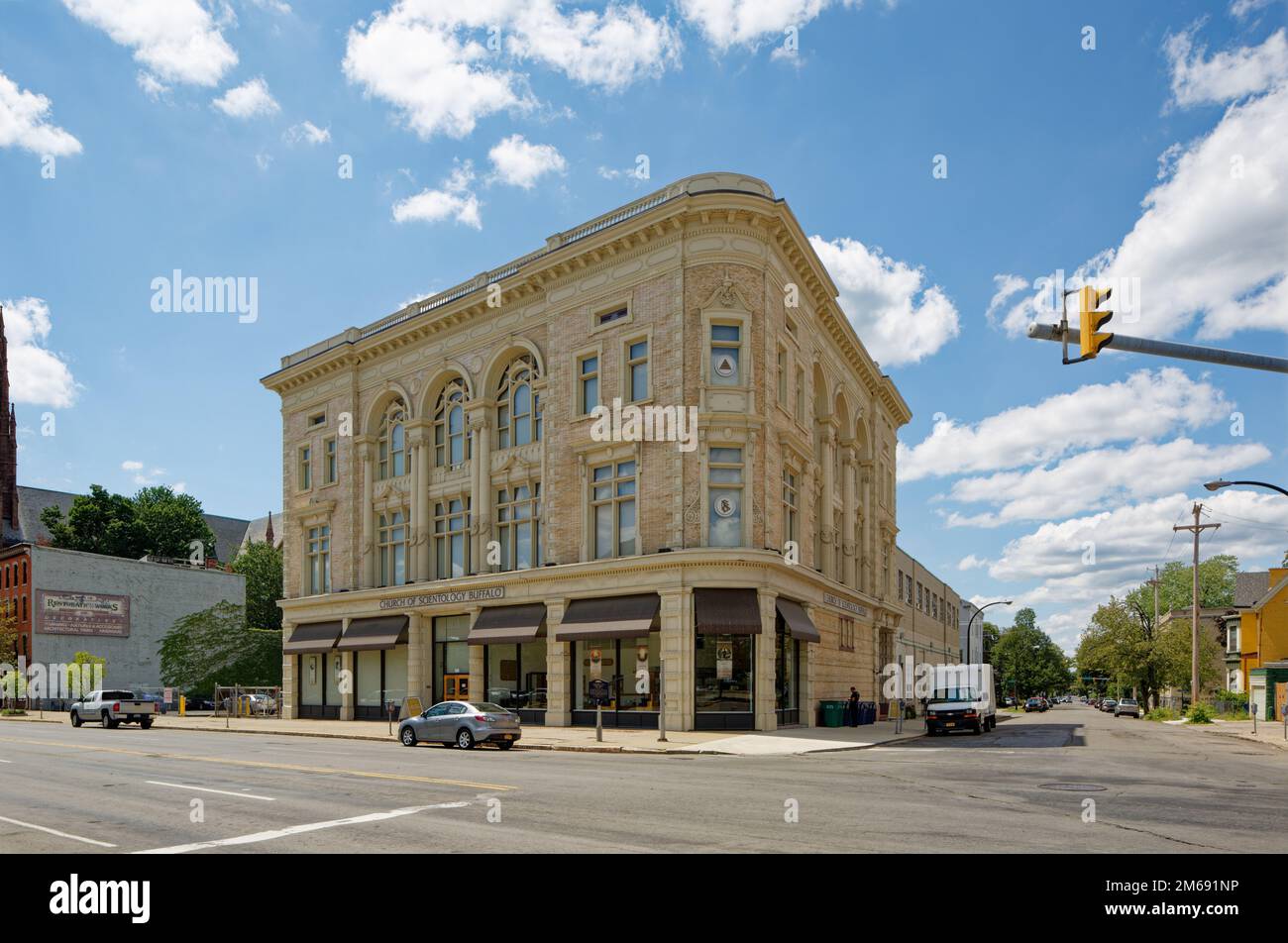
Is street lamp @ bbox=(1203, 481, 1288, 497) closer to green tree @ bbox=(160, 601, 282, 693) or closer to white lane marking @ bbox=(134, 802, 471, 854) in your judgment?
white lane marking @ bbox=(134, 802, 471, 854)

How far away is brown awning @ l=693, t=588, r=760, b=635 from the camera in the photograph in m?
31.3

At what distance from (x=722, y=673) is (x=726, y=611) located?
2.25m

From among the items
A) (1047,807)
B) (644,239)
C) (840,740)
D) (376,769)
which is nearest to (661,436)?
(644,239)

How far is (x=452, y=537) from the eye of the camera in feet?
139

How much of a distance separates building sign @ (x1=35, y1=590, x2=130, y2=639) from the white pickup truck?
101 feet

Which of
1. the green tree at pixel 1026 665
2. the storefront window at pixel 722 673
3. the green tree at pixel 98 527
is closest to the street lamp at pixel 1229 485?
the storefront window at pixel 722 673

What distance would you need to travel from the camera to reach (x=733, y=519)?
32.8 meters

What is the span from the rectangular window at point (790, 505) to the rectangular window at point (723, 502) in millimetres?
3295

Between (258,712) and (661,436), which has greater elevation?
(661,436)

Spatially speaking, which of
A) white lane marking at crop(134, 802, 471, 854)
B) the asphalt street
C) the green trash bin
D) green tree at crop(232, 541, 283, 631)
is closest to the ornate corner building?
the green trash bin

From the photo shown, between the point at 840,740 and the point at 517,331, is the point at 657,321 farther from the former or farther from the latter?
the point at 840,740
